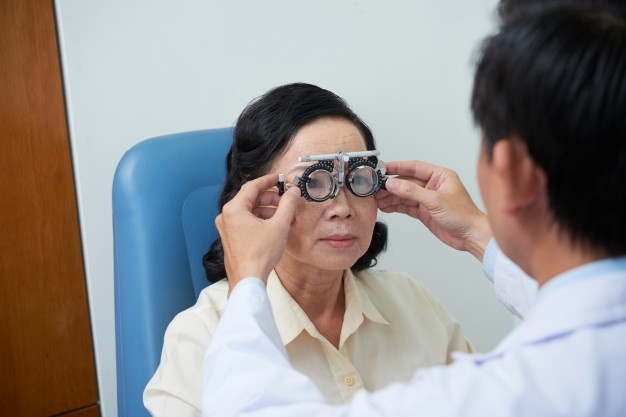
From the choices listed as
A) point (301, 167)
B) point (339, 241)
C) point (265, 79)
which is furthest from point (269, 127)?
point (265, 79)

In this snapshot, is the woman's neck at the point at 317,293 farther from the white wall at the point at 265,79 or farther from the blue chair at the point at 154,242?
the white wall at the point at 265,79

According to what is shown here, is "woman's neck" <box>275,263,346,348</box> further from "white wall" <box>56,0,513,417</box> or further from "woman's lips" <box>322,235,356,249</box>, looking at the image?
"white wall" <box>56,0,513,417</box>

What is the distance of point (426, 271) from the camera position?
268cm

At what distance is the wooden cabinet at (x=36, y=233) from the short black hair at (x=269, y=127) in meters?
0.54

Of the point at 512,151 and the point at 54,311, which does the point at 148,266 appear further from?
the point at 512,151

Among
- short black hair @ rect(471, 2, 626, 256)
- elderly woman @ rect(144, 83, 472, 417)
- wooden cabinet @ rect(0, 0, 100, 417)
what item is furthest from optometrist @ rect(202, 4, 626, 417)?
wooden cabinet @ rect(0, 0, 100, 417)

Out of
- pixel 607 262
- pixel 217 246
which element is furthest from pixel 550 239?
pixel 217 246

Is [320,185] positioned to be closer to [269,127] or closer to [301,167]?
[301,167]

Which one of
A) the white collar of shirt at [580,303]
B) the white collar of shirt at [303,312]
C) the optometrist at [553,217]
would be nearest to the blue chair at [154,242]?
the white collar of shirt at [303,312]

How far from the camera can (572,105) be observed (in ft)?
2.53

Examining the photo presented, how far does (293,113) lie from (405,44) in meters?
1.03

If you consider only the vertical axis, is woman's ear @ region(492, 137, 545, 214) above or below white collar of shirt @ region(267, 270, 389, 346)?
above

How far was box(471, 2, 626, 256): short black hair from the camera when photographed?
76 cm

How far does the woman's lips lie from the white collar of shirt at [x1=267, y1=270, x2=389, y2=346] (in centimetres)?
16
